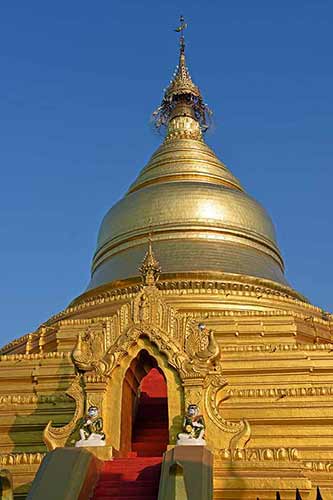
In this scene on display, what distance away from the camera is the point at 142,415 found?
35.6 ft

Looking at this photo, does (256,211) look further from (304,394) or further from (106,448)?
(106,448)

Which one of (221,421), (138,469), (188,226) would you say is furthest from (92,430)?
(188,226)

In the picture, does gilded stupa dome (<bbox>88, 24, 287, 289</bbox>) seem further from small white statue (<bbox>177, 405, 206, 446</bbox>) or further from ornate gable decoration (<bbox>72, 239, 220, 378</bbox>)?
small white statue (<bbox>177, 405, 206, 446</bbox>)

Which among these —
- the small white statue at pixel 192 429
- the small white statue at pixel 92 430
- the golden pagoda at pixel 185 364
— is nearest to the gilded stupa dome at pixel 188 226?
the golden pagoda at pixel 185 364

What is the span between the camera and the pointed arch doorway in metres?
9.30

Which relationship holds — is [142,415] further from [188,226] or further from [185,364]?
[188,226]

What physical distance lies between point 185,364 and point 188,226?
10.0 metres

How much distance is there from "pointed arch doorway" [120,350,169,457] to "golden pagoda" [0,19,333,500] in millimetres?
32

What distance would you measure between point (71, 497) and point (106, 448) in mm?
1344

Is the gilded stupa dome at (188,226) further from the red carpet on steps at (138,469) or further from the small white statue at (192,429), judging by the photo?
the small white statue at (192,429)

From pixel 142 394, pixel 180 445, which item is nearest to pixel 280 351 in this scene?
pixel 142 394

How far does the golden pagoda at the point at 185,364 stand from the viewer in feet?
25.3

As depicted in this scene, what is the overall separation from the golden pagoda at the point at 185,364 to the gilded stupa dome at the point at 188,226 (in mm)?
49

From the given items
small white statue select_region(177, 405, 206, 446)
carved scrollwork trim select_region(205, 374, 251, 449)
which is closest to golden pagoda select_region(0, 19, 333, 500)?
carved scrollwork trim select_region(205, 374, 251, 449)
